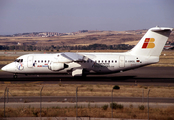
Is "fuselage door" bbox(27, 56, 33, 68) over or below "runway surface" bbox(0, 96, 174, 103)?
over

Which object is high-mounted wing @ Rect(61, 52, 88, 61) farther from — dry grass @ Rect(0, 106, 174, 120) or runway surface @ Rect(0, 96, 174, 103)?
dry grass @ Rect(0, 106, 174, 120)

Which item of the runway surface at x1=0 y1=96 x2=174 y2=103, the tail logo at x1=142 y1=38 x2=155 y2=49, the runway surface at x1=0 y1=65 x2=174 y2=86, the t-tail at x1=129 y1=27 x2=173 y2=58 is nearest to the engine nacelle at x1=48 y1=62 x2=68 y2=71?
the runway surface at x1=0 y1=65 x2=174 y2=86

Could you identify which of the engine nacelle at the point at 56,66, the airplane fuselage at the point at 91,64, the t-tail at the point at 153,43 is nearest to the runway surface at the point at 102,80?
the airplane fuselage at the point at 91,64

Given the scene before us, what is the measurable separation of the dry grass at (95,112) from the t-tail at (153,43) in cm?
1664

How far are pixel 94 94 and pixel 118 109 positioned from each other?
18.8ft

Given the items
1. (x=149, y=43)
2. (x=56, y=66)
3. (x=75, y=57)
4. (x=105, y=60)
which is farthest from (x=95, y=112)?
(x=149, y=43)

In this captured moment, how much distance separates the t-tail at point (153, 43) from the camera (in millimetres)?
31516

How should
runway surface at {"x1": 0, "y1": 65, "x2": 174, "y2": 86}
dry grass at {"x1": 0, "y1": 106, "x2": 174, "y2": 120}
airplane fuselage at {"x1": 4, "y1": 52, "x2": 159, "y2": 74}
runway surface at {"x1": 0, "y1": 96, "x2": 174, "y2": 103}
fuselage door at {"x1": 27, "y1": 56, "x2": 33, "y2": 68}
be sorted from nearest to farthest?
dry grass at {"x1": 0, "y1": 106, "x2": 174, "y2": 120} < runway surface at {"x1": 0, "y1": 96, "x2": 174, "y2": 103} < runway surface at {"x1": 0, "y1": 65, "x2": 174, "y2": 86} < airplane fuselage at {"x1": 4, "y1": 52, "x2": 159, "y2": 74} < fuselage door at {"x1": 27, "y1": 56, "x2": 33, "y2": 68}

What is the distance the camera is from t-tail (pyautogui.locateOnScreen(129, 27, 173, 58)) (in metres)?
31.5

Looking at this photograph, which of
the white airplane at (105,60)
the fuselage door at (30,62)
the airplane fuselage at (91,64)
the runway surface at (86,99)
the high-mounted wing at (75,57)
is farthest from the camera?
the fuselage door at (30,62)

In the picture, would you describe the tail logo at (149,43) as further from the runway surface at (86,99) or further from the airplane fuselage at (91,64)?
the runway surface at (86,99)

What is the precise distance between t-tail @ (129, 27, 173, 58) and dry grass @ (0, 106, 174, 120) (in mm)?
16640

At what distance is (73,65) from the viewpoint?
32281 millimetres

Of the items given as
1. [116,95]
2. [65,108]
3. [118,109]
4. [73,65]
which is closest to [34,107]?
[65,108]
